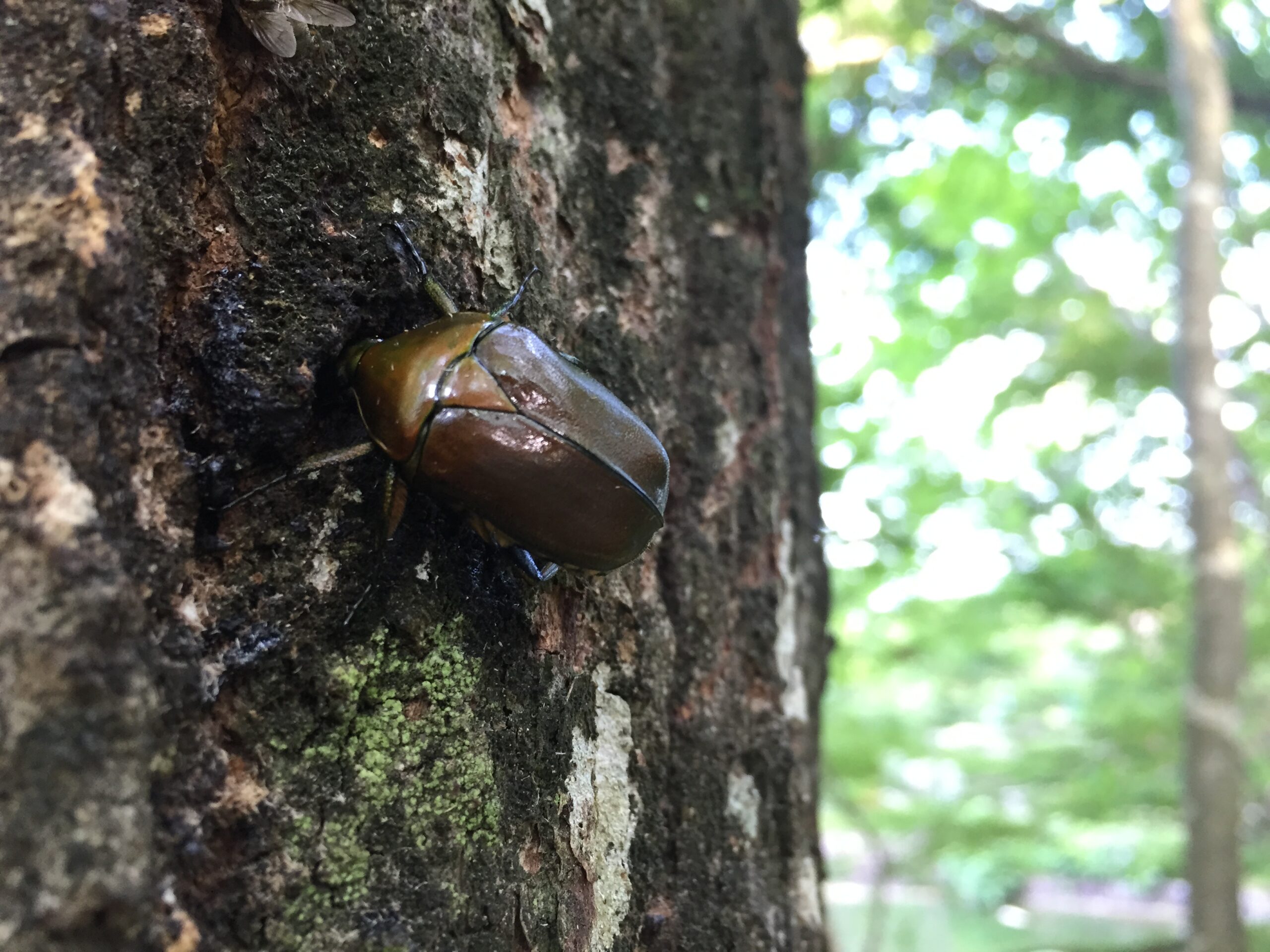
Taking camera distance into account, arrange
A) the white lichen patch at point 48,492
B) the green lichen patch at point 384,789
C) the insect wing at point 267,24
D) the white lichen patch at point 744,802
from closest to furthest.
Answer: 1. the white lichen patch at point 48,492
2. the green lichen patch at point 384,789
3. the insect wing at point 267,24
4. the white lichen patch at point 744,802

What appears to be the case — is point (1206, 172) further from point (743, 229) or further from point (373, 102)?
point (373, 102)

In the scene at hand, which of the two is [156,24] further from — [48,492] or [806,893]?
[806,893]

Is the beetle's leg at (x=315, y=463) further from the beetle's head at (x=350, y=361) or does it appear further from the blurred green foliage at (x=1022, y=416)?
the blurred green foliage at (x=1022, y=416)

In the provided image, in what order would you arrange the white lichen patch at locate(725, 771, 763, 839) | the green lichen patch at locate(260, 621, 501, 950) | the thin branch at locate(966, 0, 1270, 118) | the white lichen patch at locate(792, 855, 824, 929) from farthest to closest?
the thin branch at locate(966, 0, 1270, 118), the white lichen patch at locate(792, 855, 824, 929), the white lichen patch at locate(725, 771, 763, 839), the green lichen patch at locate(260, 621, 501, 950)

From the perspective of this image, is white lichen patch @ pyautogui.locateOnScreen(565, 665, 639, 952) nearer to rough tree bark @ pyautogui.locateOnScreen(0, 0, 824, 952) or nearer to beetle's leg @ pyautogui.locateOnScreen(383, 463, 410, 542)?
rough tree bark @ pyautogui.locateOnScreen(0, 0, 824, 952)

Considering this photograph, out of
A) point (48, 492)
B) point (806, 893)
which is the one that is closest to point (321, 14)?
point (48, 492)

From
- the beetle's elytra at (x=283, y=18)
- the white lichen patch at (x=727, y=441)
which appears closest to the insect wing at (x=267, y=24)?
the beetle's elytra at (x=283, y=18)

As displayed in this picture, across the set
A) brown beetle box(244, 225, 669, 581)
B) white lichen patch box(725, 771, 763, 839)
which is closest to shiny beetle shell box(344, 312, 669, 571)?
brown beetle box(244, 225, 669, 581)
